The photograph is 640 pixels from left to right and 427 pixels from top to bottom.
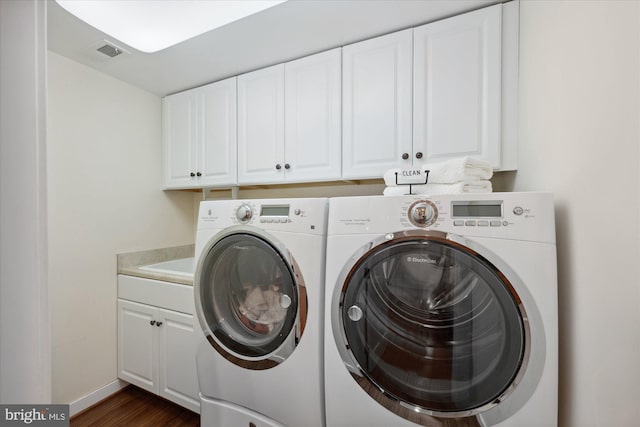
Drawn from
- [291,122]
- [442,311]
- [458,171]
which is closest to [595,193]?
[458,171]

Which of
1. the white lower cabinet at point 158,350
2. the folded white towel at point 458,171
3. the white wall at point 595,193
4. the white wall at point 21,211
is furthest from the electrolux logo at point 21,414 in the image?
the white lower cabinet at point 158,350

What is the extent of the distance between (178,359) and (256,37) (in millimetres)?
1973

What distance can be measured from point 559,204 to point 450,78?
2.67ft

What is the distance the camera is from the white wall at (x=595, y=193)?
22.4 inches

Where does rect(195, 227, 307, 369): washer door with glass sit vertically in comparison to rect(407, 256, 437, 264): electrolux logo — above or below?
below

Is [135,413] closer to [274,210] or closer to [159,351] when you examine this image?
[159,351]

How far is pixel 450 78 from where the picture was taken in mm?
1329

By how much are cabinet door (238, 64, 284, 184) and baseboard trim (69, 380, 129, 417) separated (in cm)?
170

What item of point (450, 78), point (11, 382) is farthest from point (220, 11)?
point (11, 382)

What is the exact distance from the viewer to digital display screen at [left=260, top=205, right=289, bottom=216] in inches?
45.1

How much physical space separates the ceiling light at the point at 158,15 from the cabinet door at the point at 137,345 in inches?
67.3

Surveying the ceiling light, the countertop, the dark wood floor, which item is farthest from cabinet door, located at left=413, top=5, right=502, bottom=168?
the dark wood floor

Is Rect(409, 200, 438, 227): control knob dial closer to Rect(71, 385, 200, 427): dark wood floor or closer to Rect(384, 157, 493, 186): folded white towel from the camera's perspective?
Rect(384, 157, 493, 186): folded white towel

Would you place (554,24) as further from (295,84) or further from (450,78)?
(295,84)
